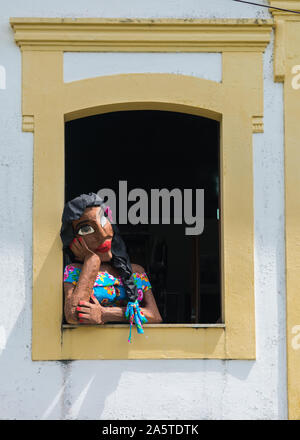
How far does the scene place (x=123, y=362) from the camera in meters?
6.80

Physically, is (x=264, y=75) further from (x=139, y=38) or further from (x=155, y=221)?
(x=155, y=221)

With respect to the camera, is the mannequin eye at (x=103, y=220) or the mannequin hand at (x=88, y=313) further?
the mannequin eye at (x=103, y=220)

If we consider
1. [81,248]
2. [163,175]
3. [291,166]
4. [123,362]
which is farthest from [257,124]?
[163,175]

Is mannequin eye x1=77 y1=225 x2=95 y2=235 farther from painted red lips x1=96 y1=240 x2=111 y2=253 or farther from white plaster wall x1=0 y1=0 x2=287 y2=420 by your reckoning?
white plaster wall x1=0 y1=0 x2=287 y2=420

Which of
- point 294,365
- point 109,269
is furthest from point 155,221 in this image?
point 294,365

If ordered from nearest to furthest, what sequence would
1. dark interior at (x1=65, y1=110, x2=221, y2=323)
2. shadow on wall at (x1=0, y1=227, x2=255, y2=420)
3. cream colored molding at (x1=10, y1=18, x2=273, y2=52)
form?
1. shadow on wall at (x1=0, y1=227, x2=255, y2=420)
2. cream colored molding at (x1=10, y1=18, x2=273, y2=52)
3. dark interior at (x1=65, y1=110, x2=221, y2=323)

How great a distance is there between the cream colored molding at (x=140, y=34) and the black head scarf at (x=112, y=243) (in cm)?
133

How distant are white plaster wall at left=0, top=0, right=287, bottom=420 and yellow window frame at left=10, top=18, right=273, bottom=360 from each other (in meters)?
0.09

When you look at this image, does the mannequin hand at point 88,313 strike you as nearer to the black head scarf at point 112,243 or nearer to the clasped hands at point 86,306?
the clasped hands at point 86,306

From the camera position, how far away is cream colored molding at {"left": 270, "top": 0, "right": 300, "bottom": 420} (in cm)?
686

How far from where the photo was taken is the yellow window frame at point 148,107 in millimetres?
6809

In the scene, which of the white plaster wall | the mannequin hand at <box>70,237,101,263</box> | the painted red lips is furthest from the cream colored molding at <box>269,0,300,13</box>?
the mannequin hand at <box>70,237,101,263</box>

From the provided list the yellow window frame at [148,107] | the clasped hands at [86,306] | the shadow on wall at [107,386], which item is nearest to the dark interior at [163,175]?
the yellow window frame at [148,107]

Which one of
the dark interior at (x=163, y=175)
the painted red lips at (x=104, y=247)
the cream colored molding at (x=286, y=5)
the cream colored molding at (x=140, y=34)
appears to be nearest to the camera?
the painted red lips at (x=104, y=247)
